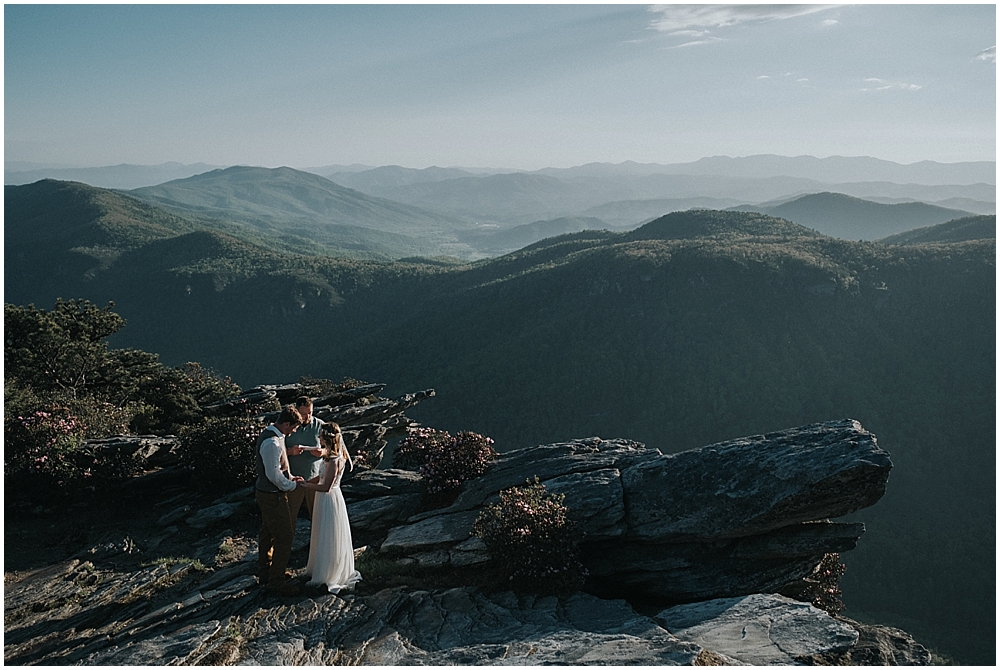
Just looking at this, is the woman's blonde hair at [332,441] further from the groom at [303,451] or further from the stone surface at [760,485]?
the stone surface at [760,485]

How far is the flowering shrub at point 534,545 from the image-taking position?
10.1 m

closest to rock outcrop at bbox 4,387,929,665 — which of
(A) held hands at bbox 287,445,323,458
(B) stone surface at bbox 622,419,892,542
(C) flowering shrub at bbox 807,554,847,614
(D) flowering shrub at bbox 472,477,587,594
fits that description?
(B) stone surface at bbox 622,419,892,542

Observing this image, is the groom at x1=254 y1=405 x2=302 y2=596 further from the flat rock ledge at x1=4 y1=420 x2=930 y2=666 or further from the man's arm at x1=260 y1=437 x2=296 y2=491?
the flat rock ledge at x1=4 y1=420 x2=930 y2=666

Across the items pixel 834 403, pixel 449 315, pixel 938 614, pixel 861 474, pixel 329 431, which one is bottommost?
pixel 938 614

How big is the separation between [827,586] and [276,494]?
1050 centimetres

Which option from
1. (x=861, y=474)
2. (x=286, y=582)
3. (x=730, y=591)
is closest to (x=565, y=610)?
(x=730, y=591)

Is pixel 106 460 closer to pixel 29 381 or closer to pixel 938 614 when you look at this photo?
pixel 29 381

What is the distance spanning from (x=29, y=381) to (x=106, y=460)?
7.53 metres

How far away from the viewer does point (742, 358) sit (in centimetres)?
8381

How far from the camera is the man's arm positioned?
365 inches

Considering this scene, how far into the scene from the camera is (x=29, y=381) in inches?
737

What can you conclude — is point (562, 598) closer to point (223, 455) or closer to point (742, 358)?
point (223, 455)

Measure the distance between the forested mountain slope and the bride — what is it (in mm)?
52173

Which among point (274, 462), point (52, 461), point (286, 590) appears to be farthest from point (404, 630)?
point (52, 461)
